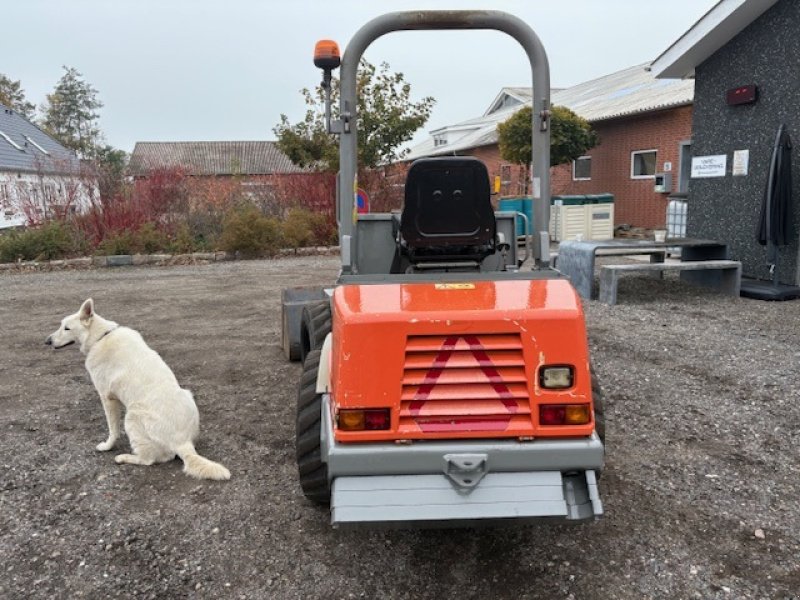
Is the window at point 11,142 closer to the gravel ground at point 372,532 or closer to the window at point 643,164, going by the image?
the window at point 643,164

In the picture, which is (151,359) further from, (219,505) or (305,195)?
(305,195)

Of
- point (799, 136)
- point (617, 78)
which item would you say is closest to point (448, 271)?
point (799, 136)

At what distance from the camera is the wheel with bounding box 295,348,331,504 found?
10.6 feet

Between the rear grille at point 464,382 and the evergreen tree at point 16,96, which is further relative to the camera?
the evergreen tree at point 16,96

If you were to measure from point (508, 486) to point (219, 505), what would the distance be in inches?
69.0

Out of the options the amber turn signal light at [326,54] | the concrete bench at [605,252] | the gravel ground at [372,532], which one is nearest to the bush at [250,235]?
the concrete bench at [605,252]

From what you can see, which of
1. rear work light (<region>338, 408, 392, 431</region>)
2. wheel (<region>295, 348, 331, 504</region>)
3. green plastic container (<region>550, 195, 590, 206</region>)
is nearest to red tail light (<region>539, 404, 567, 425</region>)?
rear work light (<region>338, 408, 392, 431</region>)

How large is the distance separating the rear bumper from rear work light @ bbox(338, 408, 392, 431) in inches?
3.0

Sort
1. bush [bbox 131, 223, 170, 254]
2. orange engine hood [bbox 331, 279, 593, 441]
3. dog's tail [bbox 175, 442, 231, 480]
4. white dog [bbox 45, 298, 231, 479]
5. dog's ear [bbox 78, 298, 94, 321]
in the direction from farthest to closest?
bush [bbox 131, 223, 170, 254]
dog's ear [bbox 78, 298, 94, 321]
white dog [bbox 45, 298, 231, 479]
dog's tail [bbox 175, 442, 231, 480]
orange engine hood [bbox 331, 279, 593, 441]

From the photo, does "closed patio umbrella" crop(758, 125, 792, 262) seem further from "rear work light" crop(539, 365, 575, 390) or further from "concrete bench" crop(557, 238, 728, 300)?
"rear work light" crop(539, 365, 575, 390)

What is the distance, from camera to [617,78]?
91.9 feet

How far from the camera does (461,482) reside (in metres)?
2.71

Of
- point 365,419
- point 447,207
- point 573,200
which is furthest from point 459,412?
point 573,200

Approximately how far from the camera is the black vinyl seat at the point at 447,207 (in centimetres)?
366
